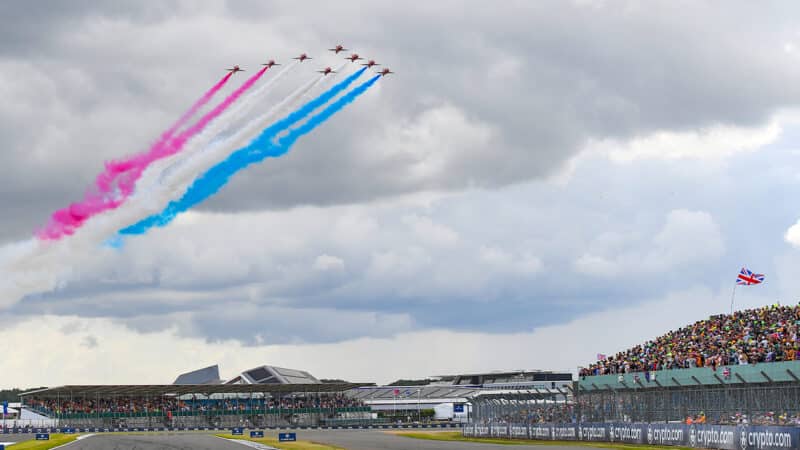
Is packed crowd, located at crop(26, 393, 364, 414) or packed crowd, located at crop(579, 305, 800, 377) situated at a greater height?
packed crowd, located at crop(579, 305, 800, 377)

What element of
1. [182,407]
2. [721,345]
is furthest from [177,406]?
[721,345]

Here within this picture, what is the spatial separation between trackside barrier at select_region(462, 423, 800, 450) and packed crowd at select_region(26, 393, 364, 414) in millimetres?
60860

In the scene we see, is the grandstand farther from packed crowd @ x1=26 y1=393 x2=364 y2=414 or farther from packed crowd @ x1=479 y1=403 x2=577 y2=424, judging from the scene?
packed crowd @ x1=479 y1=403 x2=577 y2=424

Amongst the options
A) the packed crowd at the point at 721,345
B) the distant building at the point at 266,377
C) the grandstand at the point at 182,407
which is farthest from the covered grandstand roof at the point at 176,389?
the packed crowd at the point at 721,345

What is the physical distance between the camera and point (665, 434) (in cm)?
5509

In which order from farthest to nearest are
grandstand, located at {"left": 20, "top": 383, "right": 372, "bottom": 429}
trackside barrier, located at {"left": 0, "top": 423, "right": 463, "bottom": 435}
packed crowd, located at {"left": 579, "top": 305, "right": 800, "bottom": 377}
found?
1. grandstand, located at {"left": 20, "top": 383, "right": 372, "bottom": 429}
2. trackside barrier, located at {"left": 0, "top": 423, "right": 463, "bottom": 435}
3. packed crowd, located at {"left": 579, "top": 305, "right": 800, "bottom": 377}

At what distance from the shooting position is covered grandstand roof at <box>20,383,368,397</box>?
414ft

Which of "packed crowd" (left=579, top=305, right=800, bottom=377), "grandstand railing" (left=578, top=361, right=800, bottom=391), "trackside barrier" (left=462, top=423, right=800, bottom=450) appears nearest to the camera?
"trackside barrier" (left=462, top=423, right=800, bottom=450)

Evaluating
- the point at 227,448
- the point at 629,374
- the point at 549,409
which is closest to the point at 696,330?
the point at 629,374

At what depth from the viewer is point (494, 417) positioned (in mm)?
79000

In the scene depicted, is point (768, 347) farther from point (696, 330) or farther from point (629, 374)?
point (696, 330)

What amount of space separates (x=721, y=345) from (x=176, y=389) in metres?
77.5

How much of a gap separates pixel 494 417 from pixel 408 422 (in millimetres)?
57431

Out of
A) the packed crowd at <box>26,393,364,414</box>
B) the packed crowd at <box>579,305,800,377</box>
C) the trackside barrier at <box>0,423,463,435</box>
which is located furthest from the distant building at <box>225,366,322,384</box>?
the packed crowd at <box>579,305,800,377</box>
